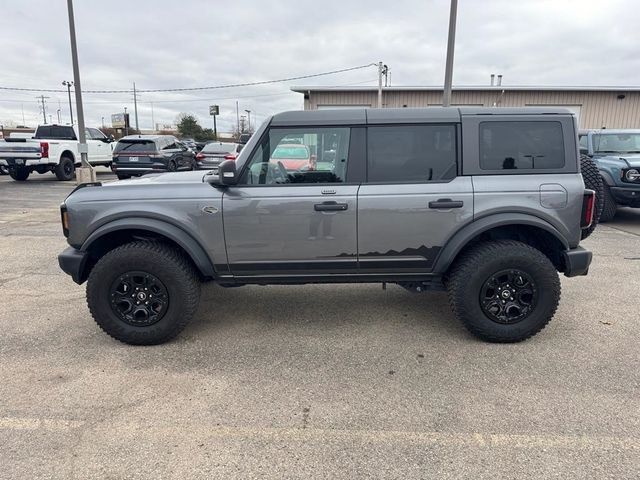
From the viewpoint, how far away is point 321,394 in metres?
2.99

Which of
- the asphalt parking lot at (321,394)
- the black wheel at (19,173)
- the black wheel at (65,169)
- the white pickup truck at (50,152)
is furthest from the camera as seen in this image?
the black wheel at (65,169)

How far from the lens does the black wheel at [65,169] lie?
16.2 metres

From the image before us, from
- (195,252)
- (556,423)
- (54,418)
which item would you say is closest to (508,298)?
(556,423)

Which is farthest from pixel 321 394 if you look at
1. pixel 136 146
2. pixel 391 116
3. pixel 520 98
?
pixel 520 98

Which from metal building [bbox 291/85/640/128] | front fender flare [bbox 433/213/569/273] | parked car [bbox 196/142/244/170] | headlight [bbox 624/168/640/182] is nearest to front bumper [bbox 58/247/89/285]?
front fender flare [bbox 433/213/569/273]

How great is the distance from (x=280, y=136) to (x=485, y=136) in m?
1.60

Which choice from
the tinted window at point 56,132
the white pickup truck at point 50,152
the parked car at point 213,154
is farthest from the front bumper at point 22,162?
the parked car at point 213,154

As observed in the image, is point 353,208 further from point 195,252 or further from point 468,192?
point 195,252

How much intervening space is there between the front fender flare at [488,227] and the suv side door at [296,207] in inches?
29.7

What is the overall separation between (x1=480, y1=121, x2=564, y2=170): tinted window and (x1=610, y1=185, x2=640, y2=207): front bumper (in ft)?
19.4

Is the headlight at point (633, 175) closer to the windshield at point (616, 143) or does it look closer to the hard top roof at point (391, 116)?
the windshield at point (616, 143)

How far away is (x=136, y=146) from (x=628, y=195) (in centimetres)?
1351

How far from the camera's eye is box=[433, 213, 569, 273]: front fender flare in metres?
3.50

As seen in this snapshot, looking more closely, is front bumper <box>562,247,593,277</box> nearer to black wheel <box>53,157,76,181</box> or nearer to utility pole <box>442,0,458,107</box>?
utility pole <box>442,0,458,107</box>
